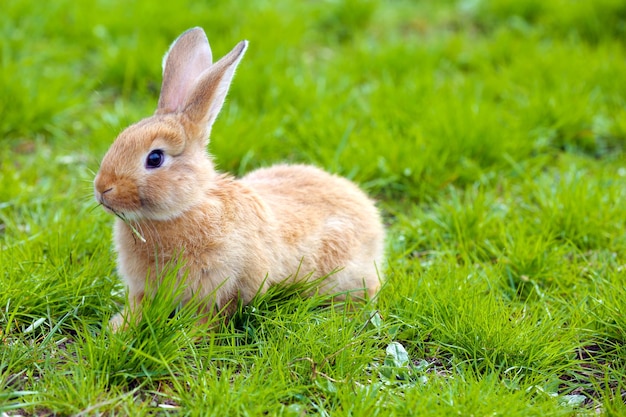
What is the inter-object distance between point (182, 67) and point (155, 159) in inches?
27.9

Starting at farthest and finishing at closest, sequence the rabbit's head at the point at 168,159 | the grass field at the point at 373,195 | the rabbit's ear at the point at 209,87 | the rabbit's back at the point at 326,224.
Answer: the rabbit's back at the point at 326,224
the rabbit's ear at the point at 209,87
the rabbit's head at the point at 168,159
the grass field at the point at 373,195

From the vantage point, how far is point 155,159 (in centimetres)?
357

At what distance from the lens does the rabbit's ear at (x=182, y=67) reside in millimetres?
4000

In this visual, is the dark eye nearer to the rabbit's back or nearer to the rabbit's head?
the rabbit's head

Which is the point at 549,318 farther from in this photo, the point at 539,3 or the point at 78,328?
the point at 539,3

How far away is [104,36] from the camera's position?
21.6 ft

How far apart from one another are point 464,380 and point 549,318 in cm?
66

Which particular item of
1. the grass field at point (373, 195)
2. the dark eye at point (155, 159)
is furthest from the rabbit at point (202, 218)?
the grass field at point (373, 195)

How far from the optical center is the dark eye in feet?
11.6

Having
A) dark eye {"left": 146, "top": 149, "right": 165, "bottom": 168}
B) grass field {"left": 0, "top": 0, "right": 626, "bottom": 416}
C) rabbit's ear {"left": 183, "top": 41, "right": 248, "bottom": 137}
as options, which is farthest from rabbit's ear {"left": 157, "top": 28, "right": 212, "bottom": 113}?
grass field {"left": 0, "top": 0, "right": 626, "bottom": 416}

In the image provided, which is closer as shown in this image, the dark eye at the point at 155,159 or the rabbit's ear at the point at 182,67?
the dark eye at the point at 155,159

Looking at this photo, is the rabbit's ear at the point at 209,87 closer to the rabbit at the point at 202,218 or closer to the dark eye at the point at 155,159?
the rabbit at the point at 202,218

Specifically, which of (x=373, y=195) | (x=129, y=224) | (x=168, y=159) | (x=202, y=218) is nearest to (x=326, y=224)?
(x=202, y=218)

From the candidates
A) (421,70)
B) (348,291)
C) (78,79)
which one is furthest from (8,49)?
(348,291)
